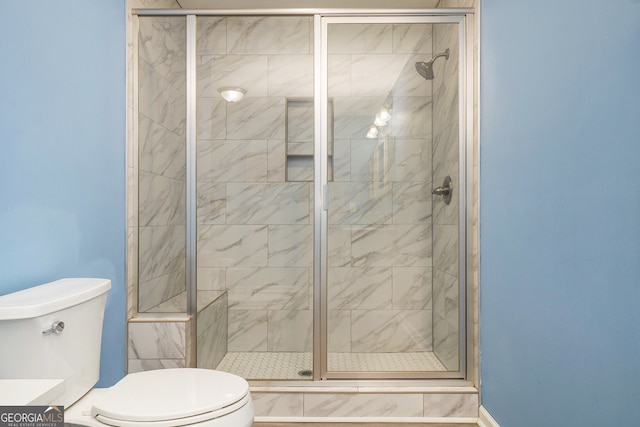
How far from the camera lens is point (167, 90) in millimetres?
2348

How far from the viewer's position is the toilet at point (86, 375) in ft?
4.23

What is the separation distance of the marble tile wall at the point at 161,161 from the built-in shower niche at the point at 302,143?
0.55 m

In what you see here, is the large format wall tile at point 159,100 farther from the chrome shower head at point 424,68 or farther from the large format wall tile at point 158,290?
the chrome shower head at point 424,68

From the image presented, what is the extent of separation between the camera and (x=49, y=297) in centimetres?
139

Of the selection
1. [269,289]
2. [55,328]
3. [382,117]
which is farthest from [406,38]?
[55,328]

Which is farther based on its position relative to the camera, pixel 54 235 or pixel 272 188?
pixel 272 188

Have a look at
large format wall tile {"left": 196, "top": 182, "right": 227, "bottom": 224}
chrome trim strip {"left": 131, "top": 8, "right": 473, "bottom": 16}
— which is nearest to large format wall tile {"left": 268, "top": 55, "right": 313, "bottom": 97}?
chrome trim strip {"left": 131, "top": 8, "right": 473, "bottom": 16}

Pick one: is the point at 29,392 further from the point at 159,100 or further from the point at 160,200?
the point at 159,100

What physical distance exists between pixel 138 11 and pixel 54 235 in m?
1.30

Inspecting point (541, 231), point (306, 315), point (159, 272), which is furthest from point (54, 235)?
point (541, 231)

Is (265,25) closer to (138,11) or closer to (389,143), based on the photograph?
(138,11)

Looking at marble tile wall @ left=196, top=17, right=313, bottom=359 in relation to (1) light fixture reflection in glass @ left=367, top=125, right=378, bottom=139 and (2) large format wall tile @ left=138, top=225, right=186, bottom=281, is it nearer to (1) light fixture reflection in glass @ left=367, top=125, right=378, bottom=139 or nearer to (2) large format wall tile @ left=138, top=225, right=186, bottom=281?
(2) large format wall tile @ left=138, top=225, right=186, bottom=281

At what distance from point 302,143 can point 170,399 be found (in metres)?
1.36

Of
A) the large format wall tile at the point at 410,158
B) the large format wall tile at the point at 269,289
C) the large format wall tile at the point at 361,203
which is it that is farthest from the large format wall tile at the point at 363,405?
the large format wall tile at the point at 410,158
